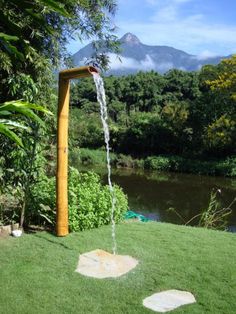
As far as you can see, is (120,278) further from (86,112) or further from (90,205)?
(86,112)

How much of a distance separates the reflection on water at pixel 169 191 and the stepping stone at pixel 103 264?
22.6 ft

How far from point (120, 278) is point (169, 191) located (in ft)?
46.8

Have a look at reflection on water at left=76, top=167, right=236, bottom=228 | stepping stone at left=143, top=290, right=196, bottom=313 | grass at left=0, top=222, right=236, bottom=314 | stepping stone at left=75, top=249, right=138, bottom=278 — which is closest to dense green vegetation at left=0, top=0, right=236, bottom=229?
grass at left=0, top=222, right=236, bottom=314

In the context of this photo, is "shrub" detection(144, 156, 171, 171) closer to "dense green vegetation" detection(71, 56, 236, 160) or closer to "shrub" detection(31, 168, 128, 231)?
"dense green vegetation" detection(71, 56, 236, 160)

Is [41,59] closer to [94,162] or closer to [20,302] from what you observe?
[20,302]

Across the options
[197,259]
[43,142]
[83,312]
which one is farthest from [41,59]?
[83,312]

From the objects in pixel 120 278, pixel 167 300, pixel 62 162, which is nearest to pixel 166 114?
pixel 62 162

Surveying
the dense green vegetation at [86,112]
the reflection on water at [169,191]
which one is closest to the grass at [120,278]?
the dense green vegetation at [86,112]

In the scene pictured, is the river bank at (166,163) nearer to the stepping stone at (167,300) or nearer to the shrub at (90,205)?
the shrub at (90,205)

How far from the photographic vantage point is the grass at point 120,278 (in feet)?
12.4

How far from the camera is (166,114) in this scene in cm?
2812

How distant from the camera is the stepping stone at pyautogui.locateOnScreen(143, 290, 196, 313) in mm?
3766

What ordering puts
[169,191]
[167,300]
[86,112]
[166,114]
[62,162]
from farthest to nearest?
[86,112]
[166,114]
[169,191]
[62,162]
[167,300]

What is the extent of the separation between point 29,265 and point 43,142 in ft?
7.40
